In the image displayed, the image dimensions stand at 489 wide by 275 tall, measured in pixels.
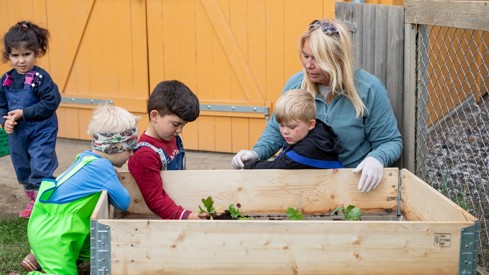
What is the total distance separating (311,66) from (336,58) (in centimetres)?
14

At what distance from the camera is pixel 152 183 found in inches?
149

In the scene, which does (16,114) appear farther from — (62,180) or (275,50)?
(275,50)

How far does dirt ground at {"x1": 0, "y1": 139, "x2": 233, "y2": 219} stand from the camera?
18.6 feet

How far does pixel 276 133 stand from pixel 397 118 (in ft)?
2.55

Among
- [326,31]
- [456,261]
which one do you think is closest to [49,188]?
[326,31]

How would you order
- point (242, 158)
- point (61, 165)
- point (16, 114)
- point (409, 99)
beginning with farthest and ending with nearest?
point (61, 165)
point (16, 114)
point (409, 99)
point (242, 158)

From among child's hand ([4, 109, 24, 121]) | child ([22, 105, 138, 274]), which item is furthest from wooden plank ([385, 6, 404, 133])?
child's hand ([4, 109, 24, 121])

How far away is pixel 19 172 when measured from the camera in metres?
5.38

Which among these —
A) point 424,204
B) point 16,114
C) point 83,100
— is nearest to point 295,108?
point 424,204

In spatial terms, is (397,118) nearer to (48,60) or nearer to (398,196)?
(398,196)

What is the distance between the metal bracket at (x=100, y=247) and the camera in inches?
121

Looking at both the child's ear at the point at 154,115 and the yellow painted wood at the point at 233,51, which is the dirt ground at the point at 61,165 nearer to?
the yellow painted wood at the point at 233,51

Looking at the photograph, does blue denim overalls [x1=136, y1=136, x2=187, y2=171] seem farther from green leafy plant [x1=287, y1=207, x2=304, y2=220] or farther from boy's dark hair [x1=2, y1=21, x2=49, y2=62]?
boy's dark hair [x1=2, y1=21, x2=49, y2=62]

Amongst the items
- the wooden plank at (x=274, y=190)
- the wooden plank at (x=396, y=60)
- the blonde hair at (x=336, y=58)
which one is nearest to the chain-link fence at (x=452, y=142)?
the wooden plank at (x=396, y=60)
